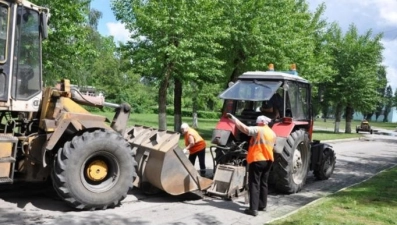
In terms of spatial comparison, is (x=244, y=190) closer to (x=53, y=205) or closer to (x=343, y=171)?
(x=53, y=205)

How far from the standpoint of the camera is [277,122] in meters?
9.41

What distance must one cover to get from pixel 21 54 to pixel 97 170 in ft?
7.18

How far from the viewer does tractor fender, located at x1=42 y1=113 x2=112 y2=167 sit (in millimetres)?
6836

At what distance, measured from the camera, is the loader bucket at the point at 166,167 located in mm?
7629

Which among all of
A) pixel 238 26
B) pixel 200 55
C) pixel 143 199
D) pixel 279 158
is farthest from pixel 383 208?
pixel 238 26

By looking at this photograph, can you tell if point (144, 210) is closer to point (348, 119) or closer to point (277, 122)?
point (277, 122)

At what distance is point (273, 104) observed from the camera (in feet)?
32.0

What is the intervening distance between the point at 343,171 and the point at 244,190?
6.00 metres

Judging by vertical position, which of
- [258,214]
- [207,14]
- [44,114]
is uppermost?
[207,14]

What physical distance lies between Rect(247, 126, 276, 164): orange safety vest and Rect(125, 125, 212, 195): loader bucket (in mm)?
1087

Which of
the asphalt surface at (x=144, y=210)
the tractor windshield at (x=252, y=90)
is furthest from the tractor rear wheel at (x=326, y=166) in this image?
the tractor windshield at (x=252, y=90)

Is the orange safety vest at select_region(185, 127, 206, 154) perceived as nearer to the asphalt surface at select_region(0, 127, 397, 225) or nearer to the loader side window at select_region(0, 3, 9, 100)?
the asphalt surface at select_region(0, 127, 397, 225)

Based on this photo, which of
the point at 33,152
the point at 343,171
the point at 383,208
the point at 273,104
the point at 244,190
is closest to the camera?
the point at 33,152

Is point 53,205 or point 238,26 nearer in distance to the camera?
point 53,205
